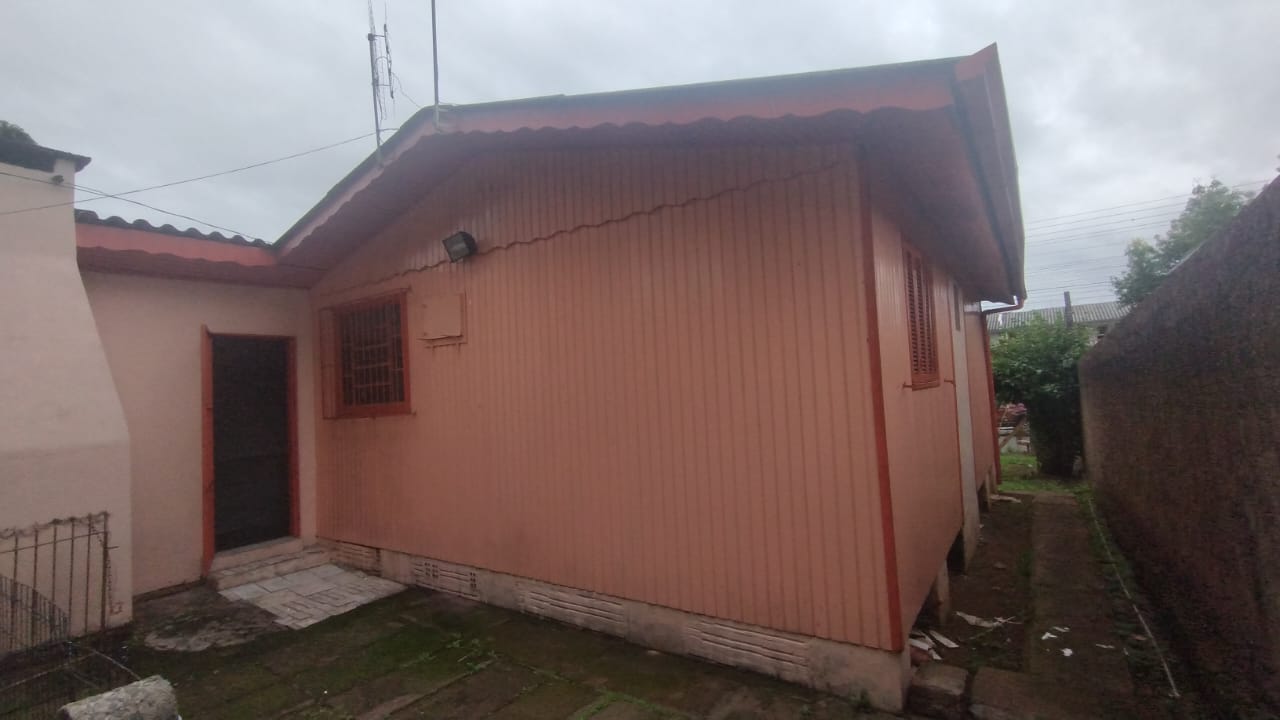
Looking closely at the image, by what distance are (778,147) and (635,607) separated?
3.06 m

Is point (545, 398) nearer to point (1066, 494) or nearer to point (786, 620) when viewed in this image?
point (786, 620)

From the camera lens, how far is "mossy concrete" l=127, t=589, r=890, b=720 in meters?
3.24

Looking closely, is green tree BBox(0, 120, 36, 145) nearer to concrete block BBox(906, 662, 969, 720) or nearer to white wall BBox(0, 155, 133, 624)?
white wall BBox(0, 155, 133, 624)

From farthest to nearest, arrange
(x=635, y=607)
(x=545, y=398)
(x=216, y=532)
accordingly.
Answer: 1. (x=216, y=532)
2. (x=545, y=398)
3. (x=635, y=607)

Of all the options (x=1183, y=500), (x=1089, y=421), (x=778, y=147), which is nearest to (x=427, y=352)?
(x=778, y=147)

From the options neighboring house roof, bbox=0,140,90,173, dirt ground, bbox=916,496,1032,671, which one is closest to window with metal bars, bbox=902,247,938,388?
dirt ground, bbox=916,496,1032,671

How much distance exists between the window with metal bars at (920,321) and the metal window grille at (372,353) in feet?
14.5

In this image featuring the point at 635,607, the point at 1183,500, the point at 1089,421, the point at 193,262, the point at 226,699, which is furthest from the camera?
the point at 1089,421

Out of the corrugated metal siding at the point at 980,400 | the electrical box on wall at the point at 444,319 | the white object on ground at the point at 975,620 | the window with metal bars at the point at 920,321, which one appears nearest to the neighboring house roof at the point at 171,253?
the electrical box on wall at the point at 444,319

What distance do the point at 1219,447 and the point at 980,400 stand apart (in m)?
7.19

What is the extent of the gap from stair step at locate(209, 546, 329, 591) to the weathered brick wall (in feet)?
22.6

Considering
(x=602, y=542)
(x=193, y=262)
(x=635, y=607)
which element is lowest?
(x=635, y=607)

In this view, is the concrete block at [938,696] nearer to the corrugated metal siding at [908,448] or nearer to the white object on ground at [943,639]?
the corrugated metal siding at [908,448]

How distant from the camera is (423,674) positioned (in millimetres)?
3758
